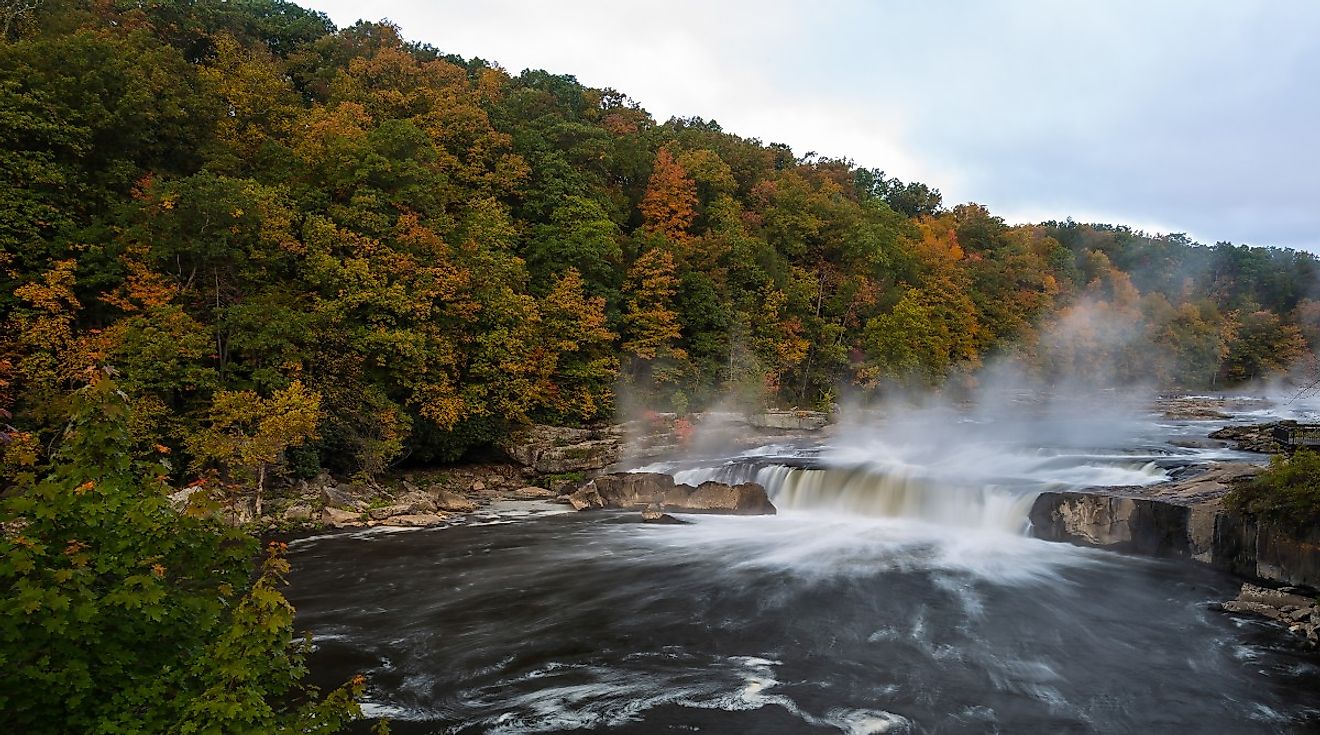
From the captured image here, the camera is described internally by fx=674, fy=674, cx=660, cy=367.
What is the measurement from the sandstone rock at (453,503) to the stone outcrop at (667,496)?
351 cm

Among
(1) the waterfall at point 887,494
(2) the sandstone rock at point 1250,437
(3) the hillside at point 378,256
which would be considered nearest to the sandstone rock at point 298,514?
(3) the hillside at point 378,256

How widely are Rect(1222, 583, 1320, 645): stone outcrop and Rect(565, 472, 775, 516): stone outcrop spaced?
12.4 m

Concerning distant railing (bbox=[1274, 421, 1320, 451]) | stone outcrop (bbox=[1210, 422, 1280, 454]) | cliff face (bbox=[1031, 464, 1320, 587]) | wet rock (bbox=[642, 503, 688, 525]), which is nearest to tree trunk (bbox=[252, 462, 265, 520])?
wet rock (bbox=[642, 503, 688, 525])

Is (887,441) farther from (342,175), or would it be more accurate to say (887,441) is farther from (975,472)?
(342,175)

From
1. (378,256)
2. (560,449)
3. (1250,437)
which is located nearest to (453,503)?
(560,449)

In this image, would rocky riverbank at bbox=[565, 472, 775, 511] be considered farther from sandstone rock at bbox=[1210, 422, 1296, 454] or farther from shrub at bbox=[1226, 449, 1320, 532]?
sandstone rock at bbox=[1210, 422, 1296, 454]

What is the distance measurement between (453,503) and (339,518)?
12.0 ft

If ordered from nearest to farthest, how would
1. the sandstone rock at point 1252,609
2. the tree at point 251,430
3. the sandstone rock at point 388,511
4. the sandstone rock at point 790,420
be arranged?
the sandstone rock at point 1252,609 < the tree at point 251,430 < the sandstone rock at point 388,511 < the sandstone rock at point 790,420

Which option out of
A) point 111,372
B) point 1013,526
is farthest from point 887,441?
point 111,372

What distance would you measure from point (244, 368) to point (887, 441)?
29663 millimetres

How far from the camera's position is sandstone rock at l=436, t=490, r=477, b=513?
22594 mm

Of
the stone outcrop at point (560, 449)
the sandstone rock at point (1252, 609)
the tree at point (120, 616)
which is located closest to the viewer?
the tree at point (120, 616)

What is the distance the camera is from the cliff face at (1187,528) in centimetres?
1427

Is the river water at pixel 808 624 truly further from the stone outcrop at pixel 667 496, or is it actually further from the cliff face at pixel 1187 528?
the stone outcrop at pixel 667 496
